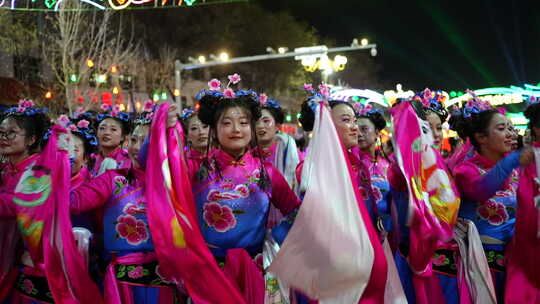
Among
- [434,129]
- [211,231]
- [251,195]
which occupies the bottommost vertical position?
[211,231]

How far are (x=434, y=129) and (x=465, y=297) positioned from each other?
53.2 inches

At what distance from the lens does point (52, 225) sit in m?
3.24

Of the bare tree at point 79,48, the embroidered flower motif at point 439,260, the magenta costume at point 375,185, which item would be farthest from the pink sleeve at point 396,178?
the bare tree at point 79,48

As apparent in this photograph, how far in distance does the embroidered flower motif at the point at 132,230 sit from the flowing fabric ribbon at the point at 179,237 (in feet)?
0.94

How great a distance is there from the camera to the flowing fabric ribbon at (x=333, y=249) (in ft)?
9.75

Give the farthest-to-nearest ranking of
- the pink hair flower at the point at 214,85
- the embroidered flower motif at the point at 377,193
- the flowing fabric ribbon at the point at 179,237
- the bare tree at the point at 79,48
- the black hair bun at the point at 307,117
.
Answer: the bare tree at the point at 79,48
the embroidered flower motif at the point at 377,193
the black hair bun at the point at 307,117
the pink hair flower at the point at 214,85
the flowing fabric ribbon at the point at 179,237

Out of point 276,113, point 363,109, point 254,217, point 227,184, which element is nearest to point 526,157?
point 254,217

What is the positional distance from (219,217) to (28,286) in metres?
1.34

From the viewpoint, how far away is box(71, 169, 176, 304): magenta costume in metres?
3.36

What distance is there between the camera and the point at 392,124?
368cm

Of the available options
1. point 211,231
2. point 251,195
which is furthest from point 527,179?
point 211,231

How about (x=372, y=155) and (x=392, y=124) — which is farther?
(x=372, y=155)

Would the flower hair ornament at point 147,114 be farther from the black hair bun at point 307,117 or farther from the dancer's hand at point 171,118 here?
the black hair bun at point 307,117

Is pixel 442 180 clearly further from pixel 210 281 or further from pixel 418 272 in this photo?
pixel 210 281
